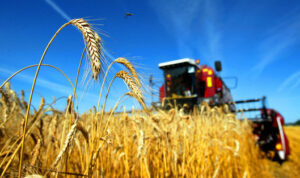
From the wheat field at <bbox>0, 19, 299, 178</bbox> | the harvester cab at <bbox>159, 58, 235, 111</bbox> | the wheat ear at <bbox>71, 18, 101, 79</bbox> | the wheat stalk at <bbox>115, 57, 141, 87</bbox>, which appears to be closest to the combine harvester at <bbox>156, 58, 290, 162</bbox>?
the harvester cab at <bbox>159, 58, 235, 111</bbox>

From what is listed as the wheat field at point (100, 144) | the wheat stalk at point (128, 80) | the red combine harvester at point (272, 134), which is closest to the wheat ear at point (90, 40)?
the wheat field at point (100, 144)

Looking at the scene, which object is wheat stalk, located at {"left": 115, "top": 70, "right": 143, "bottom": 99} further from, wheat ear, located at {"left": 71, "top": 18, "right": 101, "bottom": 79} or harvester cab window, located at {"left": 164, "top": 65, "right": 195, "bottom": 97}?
harvester cab window, located at {"left": 164, "top": 65, "right": 195, "bottom": 97}

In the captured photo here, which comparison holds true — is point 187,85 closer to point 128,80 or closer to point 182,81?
point 182,81

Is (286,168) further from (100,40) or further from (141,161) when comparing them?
(100,40)

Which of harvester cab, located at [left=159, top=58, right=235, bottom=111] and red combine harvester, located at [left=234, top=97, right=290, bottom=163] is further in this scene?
harvester cab, located at [left=159, top=58, right=235, bottom=111]

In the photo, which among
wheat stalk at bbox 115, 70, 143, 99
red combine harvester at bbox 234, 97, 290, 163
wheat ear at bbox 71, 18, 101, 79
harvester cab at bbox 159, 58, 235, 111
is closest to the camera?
wheat ear at bbox 71, 18, 101, 79

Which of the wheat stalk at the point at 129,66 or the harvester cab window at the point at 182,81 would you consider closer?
the wheat stalk at the point at 129,66

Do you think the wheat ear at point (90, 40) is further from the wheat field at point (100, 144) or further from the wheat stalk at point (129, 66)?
the wheat stalk at point (129, 66)

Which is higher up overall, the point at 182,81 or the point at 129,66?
the point at 182,81

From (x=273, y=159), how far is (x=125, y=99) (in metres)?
5.32

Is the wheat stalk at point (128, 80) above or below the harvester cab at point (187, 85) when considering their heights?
below

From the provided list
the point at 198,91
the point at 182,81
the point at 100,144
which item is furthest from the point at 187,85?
the point at 100,144

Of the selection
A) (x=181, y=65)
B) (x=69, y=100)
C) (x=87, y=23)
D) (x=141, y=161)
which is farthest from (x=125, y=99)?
(x=181, y=65)

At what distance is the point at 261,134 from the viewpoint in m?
5.16
